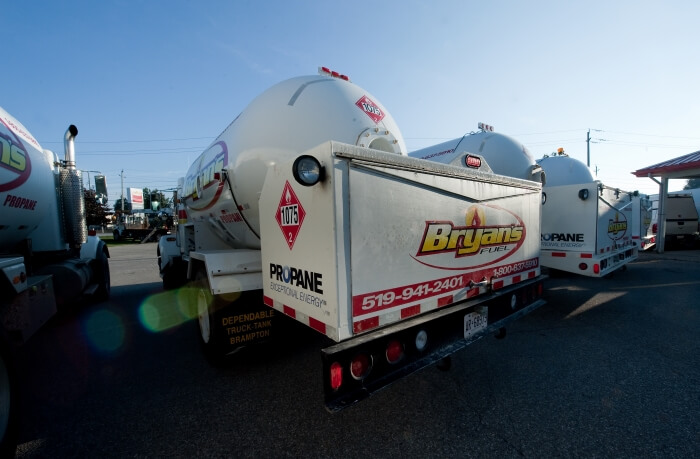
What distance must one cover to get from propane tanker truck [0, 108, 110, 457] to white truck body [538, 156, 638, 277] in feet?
24.9

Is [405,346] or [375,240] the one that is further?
[405,346]

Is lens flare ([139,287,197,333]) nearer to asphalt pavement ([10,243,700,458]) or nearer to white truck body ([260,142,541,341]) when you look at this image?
asphalt pavement ([10,243,700,458])

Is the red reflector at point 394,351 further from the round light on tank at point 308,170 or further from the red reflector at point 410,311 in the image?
the round light on tank at point 308,170

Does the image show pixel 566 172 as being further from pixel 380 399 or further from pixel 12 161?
pixel 12 161

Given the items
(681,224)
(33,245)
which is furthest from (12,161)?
(681,224)

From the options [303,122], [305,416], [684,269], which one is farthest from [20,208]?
[684,269]

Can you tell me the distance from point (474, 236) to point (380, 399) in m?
1.75

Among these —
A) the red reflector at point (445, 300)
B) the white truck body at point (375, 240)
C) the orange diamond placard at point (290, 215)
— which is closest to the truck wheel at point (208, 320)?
the white truck body at point (375, 240)

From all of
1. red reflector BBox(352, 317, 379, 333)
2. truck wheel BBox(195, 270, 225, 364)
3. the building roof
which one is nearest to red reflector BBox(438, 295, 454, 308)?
red reflector BBox(352, 317, 379, 333)

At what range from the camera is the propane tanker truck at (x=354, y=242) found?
213 cm

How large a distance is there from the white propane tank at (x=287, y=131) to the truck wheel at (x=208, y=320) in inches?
29.3

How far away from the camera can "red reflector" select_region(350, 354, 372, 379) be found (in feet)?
6.97

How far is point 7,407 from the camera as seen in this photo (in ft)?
7.89

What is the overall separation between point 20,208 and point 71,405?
8.61 ft
